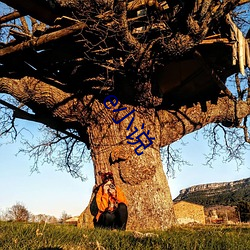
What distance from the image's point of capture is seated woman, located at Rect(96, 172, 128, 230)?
592cm

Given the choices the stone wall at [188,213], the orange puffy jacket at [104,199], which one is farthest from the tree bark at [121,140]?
the stone wall at [188,213]

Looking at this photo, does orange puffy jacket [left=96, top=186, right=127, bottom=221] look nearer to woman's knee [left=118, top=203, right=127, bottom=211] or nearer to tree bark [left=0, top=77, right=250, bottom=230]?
woman's knee [left=118, top=203, right=127, bottom=211]

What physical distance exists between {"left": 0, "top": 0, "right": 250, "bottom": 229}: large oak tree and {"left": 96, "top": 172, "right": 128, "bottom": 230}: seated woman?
501 mm

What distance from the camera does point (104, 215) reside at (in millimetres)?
5902

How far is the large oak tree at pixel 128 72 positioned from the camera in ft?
18.7

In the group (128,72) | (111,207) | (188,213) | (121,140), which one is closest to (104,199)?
(111,207)

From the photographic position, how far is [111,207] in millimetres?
6113

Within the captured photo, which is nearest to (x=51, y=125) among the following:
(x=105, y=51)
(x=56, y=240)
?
(x=105, y=51)

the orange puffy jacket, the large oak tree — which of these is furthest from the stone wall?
the orange puffy jacket

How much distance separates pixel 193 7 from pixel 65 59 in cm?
279

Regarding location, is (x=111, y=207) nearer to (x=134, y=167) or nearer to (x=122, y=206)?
(x=122, y=206)

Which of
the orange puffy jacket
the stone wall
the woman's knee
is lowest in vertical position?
the woman's knee

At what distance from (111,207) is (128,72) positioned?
Result: 258cm

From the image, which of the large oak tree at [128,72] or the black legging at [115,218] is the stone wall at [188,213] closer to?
the large oak tree at [128,72]
